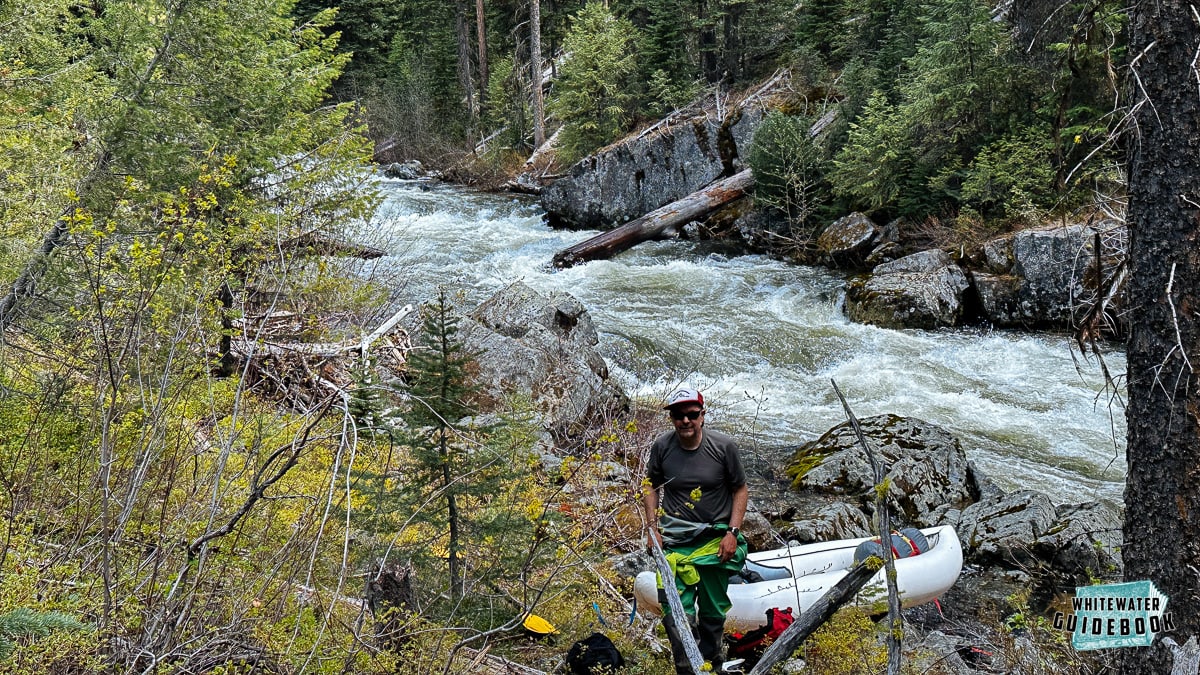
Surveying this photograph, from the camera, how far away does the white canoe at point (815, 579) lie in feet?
17.5

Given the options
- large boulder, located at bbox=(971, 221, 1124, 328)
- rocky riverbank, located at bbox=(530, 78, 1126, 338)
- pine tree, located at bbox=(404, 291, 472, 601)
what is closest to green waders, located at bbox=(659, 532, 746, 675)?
pine tree, located at bbox=(404, 291, 472, 601)

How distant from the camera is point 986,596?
6.61 metres

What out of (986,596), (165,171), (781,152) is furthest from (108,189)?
(781,152)

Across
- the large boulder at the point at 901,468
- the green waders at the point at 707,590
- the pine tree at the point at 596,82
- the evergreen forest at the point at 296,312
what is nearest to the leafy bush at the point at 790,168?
the evergreen forest at the point at 296,312

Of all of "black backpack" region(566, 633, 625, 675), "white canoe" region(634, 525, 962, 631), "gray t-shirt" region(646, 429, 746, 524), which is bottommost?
"white canoe" region(634, 525, 962, 631)

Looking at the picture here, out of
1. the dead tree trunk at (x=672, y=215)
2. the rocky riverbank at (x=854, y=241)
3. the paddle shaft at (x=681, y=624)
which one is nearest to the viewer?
the paddle shaft at (x=681, y=624)

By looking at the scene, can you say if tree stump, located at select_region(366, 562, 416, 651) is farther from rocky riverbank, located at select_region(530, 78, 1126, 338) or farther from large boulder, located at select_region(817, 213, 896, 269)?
large boulder, located at select_region(817, 213, 896, 269)

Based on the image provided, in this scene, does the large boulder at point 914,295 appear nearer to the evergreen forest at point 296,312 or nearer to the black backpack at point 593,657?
the evergreen forest at point 296,312

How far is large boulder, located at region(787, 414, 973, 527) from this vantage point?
25.9 feet

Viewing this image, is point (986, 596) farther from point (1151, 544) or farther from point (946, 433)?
point (1151, 544)

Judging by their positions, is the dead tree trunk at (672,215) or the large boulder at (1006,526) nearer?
the large boulder at (1006,526)

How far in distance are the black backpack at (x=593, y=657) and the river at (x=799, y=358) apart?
4619 mm

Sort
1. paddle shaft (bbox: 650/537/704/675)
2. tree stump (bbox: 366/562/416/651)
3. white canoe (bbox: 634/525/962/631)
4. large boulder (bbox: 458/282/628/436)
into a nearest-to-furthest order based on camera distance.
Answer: paddle shaft (bbox: 650/537/704/675), tree stump (bbox: 366/562/416/651), white canoe (bbox: 634/525/962/631), large boulder (bbox: 458/282/628/436)

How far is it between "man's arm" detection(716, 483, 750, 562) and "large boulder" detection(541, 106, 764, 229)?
15.3 metres
